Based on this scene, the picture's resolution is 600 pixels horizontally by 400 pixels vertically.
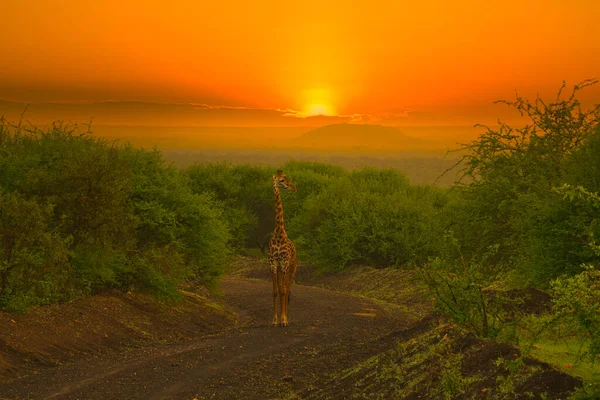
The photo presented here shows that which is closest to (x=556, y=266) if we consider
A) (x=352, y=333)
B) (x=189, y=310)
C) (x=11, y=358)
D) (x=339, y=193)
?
(x=352, y=333)

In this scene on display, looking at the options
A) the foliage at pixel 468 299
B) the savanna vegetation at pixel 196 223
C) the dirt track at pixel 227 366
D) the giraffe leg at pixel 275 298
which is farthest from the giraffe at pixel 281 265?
the foliage at pixel 468 299

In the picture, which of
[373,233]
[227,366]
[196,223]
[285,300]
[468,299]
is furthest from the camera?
[373,233]

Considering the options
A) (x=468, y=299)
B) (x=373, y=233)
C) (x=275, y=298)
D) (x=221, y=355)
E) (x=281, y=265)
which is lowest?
(x=221, y=355)

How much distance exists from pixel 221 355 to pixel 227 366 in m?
1.28

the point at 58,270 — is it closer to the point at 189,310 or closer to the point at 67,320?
the point at 67,320

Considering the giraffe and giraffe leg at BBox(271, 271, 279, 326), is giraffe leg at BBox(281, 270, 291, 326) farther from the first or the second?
giraffe leg at BBox(271, 271, 279, 326)

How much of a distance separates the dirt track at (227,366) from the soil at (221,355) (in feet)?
0.08

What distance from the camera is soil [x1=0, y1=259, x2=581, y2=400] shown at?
39.2ft

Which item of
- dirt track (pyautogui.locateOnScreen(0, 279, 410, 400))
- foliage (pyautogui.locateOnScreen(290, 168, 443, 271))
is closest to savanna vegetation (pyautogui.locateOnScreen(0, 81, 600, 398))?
dirt track (pyautogui.locateOnScreen(0, 279, 410, 400))

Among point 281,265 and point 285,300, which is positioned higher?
point 281,265

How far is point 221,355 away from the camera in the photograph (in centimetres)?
1714

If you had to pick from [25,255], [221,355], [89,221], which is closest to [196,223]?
[89,221]

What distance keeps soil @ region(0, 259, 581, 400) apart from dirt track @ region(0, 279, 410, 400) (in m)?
0.02

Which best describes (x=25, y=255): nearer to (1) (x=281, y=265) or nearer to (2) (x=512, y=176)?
(1) (x=281, y=265)
